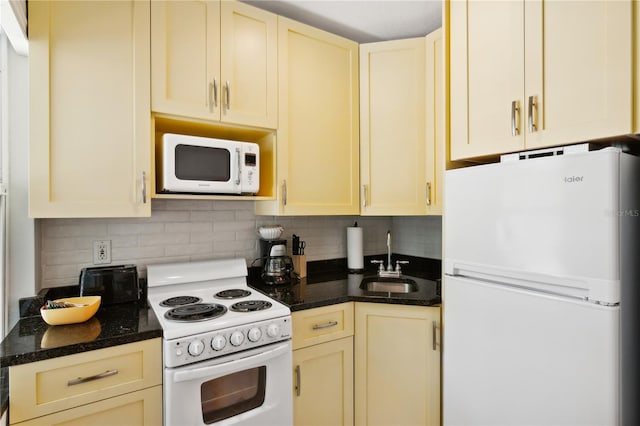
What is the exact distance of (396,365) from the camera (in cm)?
185

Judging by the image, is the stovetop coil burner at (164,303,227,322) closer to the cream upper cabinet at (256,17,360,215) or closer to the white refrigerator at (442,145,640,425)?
the cream upper cabinet at (256,17,360,215)

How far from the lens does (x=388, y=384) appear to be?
1868mm

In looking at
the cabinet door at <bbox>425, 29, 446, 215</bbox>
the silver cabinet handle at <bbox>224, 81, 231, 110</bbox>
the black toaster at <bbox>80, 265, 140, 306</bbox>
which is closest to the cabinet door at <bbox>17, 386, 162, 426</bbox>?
the black toaster at <bbox>80, 265, 140, 306</bbox>

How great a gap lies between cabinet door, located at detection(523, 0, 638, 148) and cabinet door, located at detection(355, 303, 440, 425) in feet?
3.31

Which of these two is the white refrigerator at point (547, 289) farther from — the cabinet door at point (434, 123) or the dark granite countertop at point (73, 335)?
the dark granite countertop at point (73, 335)

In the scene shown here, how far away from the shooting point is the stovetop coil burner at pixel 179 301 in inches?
67.2

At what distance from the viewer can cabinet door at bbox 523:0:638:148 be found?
116 centimetres

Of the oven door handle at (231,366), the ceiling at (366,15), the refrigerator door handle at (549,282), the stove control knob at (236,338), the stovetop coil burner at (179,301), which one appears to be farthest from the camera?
the ceiling at (366,15)

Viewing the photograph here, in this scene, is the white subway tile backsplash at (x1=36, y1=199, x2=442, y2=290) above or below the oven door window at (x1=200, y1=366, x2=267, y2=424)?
above

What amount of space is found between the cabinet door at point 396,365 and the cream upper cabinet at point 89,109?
128 cm

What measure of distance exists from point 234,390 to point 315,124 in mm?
1458

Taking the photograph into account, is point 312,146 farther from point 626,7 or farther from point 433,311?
point 626,7

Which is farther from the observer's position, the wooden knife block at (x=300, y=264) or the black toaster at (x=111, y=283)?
the wooden knife block at (x=300, y=264)

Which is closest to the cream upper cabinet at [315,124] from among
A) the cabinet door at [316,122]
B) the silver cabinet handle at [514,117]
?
the cabinet door at [316,122]
